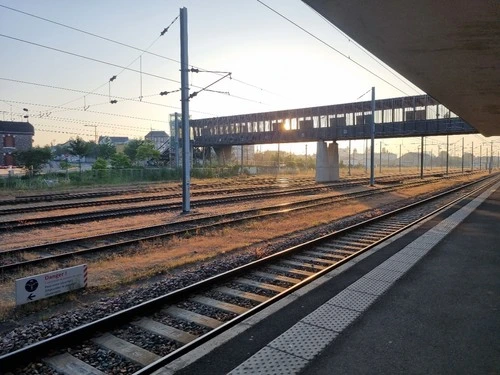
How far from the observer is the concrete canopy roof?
7133mm

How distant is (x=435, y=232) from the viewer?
12688 millimetres

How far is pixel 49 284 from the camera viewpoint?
702 cm

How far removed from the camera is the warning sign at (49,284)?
6.59 m

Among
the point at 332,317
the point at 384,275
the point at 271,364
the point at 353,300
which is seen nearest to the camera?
the point at 271,364

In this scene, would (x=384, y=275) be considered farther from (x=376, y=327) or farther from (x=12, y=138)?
(x=12, y=138)

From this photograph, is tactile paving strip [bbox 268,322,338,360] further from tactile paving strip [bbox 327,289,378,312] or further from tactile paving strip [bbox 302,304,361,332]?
tactile paving strip [bbox 327,289,378,312]

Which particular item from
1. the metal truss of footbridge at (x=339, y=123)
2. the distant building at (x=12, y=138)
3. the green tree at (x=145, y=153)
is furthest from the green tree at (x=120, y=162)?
the distant building at (x=12, y=138)

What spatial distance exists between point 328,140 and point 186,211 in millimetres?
36446

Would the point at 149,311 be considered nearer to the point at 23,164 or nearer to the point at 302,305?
the point at 302,305

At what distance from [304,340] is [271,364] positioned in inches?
29.0

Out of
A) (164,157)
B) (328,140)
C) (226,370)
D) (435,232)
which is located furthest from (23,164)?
(226,370)

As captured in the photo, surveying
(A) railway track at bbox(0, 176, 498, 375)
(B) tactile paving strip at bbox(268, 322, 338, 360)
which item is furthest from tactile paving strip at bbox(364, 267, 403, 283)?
(B) tactile paving strip at bbox(268, 322, 338, 360)

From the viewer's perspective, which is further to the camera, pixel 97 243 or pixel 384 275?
pixel 97 243

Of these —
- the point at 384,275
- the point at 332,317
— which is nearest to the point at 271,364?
the point at 332,317
